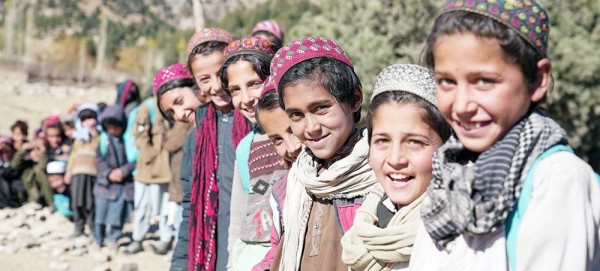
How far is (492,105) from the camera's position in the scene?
1.42 m

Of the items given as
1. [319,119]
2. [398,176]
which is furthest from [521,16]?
[319,119]

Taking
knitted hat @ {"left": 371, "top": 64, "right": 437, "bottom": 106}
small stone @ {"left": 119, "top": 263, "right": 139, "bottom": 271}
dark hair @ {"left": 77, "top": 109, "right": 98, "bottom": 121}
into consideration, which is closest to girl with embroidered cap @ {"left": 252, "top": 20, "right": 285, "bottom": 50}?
dark hair @ {"left": 77, "top": 109, "right": 98, "bottom": 121}

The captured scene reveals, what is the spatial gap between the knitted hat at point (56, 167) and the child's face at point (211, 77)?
5.70 meters

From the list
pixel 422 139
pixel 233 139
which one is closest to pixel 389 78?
pixel 422 139

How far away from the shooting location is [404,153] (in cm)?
194

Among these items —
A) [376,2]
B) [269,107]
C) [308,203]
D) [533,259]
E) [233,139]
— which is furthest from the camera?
[376,2]

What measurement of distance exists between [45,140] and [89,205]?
6.62 feet

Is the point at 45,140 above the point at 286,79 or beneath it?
beneath

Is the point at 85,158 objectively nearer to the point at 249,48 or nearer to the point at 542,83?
the point at 249,48

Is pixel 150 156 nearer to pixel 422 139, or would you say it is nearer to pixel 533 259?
pixel 422 139

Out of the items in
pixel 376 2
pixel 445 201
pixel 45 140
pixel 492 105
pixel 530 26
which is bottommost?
pixel 45 140

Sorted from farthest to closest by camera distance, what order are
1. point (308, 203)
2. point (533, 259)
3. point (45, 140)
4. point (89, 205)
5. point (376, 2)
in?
point (376, 2), point (45, 140), point (89, 205), point (308, 203), point (533, 259)

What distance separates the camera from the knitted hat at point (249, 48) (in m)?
3.19

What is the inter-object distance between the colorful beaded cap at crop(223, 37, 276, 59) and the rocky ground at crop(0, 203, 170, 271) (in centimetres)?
393
